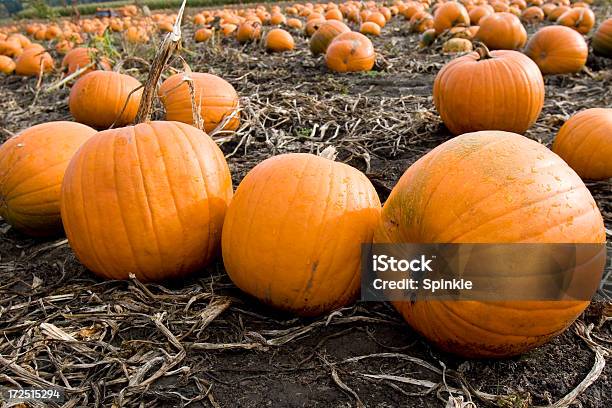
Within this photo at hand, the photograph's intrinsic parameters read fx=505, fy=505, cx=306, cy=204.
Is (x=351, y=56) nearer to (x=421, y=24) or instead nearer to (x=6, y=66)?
(x=421, y=24)

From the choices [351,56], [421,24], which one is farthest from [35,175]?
[421,24]

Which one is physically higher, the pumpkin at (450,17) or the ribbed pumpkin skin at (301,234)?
the pumpkin at (450,17)

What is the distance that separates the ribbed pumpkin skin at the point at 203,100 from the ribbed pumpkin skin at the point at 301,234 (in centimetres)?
238

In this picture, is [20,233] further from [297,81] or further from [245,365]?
[297,81]

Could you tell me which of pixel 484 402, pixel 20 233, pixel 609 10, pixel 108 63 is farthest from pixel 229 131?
pixel 609 10

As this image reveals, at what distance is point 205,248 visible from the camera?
257cm

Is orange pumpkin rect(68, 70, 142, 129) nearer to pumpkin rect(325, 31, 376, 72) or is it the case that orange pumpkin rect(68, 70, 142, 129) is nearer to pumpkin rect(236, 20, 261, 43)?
pumpkin rect(325, 31, 376, 72)

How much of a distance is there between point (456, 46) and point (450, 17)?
4.15ft

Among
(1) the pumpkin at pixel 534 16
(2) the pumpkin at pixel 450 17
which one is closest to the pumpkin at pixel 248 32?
(2) the pumpkin at pixel 450 17

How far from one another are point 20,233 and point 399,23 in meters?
13.8

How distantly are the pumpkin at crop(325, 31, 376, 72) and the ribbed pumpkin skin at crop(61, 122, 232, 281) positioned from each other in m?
5.62

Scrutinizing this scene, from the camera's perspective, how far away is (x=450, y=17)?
981 centimetres

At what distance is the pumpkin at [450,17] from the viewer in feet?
32.0
